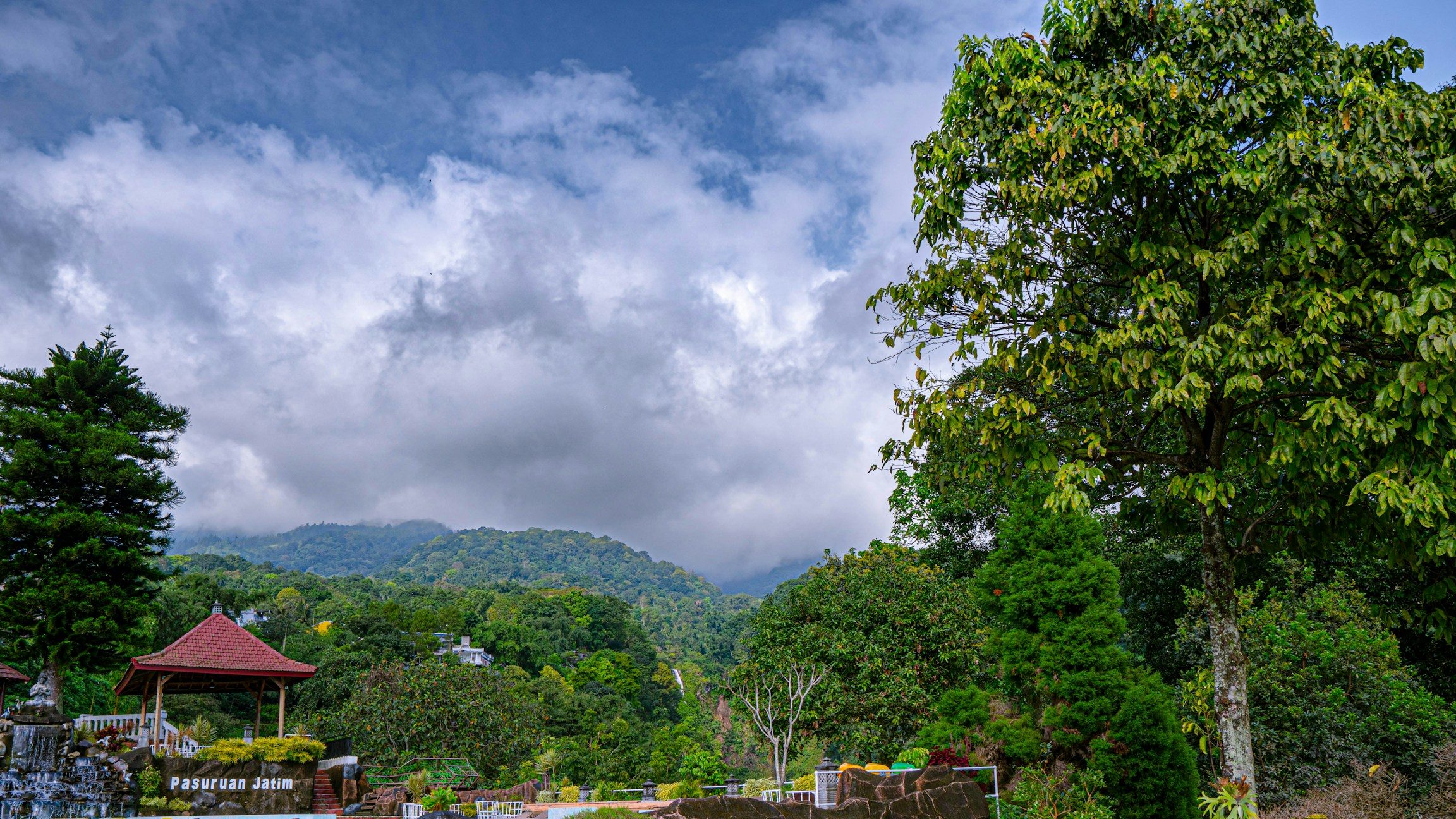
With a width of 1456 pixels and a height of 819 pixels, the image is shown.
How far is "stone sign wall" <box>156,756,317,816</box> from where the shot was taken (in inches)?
589

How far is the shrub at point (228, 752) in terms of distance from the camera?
15.5m

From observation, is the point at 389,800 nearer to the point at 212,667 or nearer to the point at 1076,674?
the point at 212,667

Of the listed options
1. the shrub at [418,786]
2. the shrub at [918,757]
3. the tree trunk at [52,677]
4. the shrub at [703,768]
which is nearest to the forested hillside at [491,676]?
the shrub at [703,768]

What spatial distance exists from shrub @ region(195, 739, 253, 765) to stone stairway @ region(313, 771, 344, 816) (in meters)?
1.38

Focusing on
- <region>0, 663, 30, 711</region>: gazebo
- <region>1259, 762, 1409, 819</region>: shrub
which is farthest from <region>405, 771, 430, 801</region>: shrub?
<region>1259, 762, 1409, 819</region>: shrub

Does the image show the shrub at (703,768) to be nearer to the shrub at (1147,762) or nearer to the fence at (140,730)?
the shrub at (1147,762)

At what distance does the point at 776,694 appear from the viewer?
17.5 metres

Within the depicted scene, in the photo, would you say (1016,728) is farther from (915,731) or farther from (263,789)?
(263,789)

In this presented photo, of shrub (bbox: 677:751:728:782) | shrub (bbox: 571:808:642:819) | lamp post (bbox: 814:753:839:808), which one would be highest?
lamp post (bbox: 814:753:839:808)

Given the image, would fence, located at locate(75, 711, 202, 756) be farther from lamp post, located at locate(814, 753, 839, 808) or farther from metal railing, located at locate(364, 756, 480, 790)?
lamp post, located at locate(814, 753, 839, 808)

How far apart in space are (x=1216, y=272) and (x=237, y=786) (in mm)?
17056

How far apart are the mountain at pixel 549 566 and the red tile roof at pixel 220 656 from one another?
125521 mm

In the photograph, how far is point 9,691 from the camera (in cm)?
2477

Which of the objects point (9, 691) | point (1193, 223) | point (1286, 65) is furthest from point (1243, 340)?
point (9, 691)
